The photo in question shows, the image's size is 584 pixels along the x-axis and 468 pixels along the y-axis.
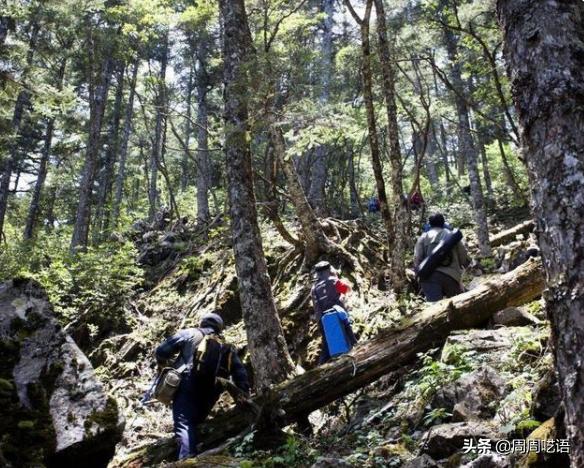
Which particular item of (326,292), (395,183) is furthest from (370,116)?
(326,292)

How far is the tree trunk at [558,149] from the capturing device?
274 cm

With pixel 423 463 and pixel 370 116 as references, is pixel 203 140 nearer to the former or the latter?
pixel 370 116

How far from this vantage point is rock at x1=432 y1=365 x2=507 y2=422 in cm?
446

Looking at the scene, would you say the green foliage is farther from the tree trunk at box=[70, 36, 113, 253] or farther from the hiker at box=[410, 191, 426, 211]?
the hiker at box=[410, 191, 426, 211]

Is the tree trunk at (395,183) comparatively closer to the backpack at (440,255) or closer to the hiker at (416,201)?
the backpack at (440,255)

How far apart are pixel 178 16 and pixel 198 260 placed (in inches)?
374

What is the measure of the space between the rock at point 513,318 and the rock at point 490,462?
12.1 feet

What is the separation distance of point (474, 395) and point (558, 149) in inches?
102

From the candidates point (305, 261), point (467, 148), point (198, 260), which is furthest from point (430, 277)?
point (467, 148)

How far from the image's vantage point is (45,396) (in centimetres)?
529

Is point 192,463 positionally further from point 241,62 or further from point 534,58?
point 241,62

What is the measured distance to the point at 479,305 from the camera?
6.91 metres

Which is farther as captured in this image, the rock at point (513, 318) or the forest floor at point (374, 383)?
the rock at point (513, 318)

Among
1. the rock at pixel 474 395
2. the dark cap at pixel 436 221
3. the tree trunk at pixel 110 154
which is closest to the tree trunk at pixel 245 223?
the rock at pixel 474 395
